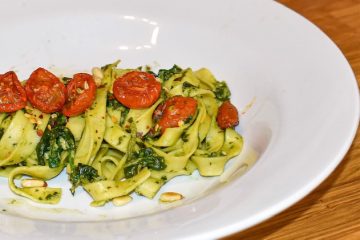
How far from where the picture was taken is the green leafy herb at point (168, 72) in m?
4.21

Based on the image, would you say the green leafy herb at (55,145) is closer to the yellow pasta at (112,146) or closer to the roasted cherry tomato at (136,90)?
the yellow pasta at (112,146)

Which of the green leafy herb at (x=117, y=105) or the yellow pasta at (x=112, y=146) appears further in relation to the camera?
the green leafy herb at (x=117, y=105)

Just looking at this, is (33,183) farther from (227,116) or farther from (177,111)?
(227,116)

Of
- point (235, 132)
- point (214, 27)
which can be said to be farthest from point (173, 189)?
point (214, 27)

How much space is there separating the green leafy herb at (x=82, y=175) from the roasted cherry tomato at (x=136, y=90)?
0.46 metres

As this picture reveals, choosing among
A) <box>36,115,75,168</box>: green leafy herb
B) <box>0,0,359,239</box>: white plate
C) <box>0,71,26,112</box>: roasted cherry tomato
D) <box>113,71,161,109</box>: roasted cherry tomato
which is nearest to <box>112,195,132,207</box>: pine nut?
<box>0,0,359,239</box>: white plate

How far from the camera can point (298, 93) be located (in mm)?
3494

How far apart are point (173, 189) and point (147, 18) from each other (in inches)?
58.5

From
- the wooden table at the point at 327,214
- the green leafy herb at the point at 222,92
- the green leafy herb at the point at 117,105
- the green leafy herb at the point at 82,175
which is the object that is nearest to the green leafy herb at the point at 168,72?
the green leafy herb at the point at 222,92

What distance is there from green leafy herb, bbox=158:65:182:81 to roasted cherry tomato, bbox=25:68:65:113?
0.76m

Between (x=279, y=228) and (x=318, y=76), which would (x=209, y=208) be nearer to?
(x=279, y=228)

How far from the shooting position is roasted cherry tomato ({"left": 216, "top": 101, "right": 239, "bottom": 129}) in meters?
3.83

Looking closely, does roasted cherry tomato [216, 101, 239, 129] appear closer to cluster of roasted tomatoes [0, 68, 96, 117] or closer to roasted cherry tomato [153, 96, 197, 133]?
roasted cherry tomato [153, 96, 197, 133]

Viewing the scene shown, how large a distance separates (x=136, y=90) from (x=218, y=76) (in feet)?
2.40
